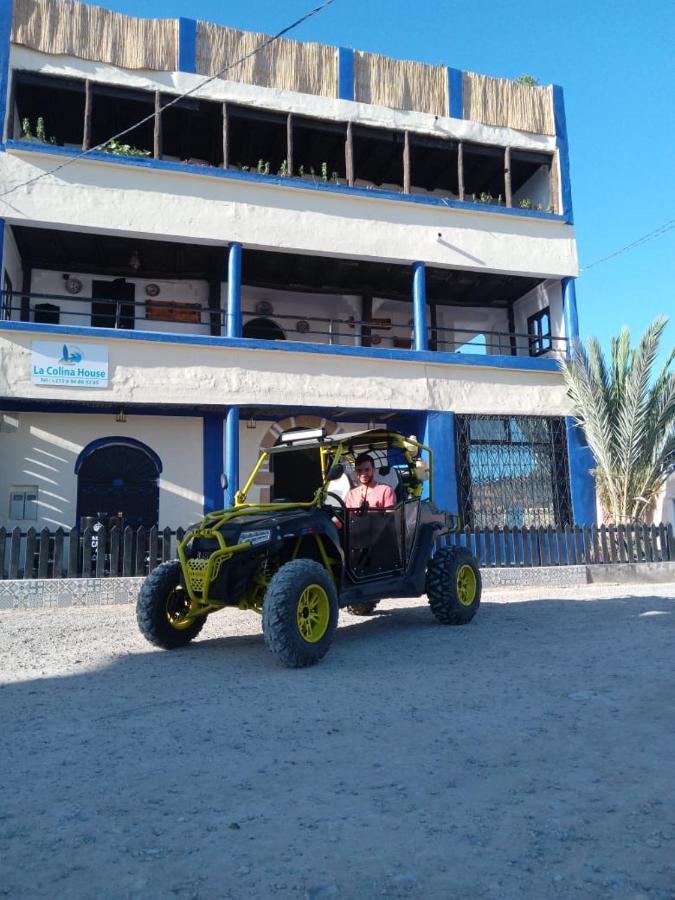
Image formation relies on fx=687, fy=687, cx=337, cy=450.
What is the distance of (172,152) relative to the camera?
50.0ft

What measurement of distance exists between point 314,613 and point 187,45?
481 inches

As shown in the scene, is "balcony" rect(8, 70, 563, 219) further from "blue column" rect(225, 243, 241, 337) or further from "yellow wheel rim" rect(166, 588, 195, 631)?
"yellow wheel rim" rect(166, 588, 195, 631)

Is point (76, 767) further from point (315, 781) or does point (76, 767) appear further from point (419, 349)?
point (419, 349)

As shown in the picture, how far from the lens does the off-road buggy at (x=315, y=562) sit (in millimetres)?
5477

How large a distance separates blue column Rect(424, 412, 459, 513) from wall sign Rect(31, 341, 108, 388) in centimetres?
623

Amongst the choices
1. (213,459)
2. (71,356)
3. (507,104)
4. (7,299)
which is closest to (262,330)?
(213,459)

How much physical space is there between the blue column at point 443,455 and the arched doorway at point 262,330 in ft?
13.9

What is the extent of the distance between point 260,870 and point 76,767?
1403mm

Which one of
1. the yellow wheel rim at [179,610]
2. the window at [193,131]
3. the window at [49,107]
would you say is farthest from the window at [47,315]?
the yellow wheel rim at [179,610]

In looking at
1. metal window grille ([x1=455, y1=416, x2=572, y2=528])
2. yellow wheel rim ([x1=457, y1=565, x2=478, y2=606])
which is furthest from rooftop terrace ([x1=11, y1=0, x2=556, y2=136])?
yellow wheel rim ([x1=457, y1=565, x2=478, y2=606])

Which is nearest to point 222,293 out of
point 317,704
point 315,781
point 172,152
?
point 172,152

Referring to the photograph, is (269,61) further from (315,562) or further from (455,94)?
(315,562)

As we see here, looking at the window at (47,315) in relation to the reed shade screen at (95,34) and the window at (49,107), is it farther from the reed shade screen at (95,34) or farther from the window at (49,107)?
the reed shade screen at (95,34)

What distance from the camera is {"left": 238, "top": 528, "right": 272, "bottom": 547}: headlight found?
5.56 meters
